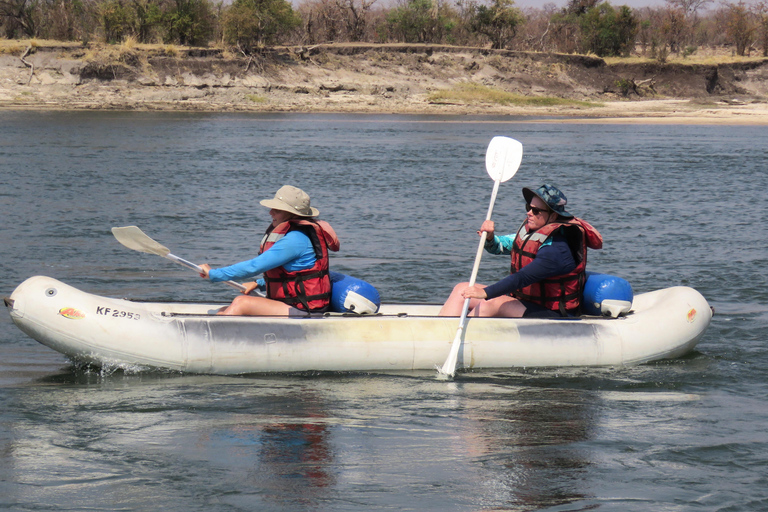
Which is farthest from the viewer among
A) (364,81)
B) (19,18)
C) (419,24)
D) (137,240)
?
(419,24)

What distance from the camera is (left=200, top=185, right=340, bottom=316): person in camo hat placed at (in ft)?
18.2

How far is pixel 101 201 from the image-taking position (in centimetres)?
1427

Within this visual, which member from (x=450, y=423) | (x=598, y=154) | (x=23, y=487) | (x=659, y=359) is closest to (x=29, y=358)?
(x=23, y=487)

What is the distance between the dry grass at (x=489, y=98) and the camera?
141 ft

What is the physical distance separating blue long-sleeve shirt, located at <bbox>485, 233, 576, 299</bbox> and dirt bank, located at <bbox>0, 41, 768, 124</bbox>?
1335 inches

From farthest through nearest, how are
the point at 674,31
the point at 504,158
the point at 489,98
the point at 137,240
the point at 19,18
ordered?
the point at 674,31 → the point at 19,18 → the point at 489,98 → the point at 504,158 → the point at 137,240

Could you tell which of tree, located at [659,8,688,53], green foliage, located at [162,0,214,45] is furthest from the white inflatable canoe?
tree, located at [659,8,688,53]

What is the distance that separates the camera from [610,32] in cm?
5109

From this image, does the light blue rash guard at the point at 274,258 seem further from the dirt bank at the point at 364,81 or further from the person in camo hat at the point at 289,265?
the dirt bank at the point at 364,81

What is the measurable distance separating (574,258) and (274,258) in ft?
6.68

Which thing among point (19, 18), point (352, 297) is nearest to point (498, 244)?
point (352, 297)

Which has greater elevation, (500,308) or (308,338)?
(500,308)

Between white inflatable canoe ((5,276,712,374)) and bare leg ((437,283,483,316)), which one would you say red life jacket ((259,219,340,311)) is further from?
bare leg ((437,283,483,316))

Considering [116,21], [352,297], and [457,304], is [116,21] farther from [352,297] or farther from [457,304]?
[457,304]
